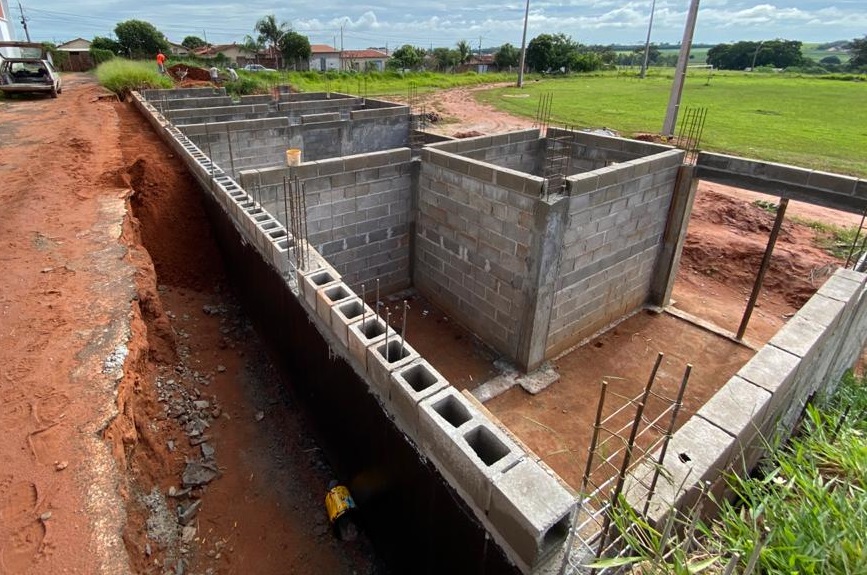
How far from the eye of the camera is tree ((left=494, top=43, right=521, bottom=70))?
67.1 metres

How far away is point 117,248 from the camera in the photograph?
6215 millimetres

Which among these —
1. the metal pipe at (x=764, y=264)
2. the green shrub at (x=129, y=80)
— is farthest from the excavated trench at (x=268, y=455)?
the green shrub at (x=129, y=80)

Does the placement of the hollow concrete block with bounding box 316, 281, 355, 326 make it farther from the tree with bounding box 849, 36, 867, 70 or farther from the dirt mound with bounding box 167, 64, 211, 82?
the tree with bounding box 849, 36, 867, 70

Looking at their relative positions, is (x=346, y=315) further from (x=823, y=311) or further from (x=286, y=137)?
(x=286, y=137)

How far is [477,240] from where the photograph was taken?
8.05 m

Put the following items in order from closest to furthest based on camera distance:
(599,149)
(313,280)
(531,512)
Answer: (531,512) < (313,280) < (599,149)

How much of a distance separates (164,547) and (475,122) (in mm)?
24347

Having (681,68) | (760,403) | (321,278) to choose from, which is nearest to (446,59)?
(681,68)

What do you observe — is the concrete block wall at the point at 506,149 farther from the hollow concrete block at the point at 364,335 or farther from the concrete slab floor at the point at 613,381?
the hollow concrete block at the point at 364,335

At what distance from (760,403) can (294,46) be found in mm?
56247

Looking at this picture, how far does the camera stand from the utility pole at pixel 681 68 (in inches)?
575

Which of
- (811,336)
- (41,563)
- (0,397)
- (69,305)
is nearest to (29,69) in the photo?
(69,305)

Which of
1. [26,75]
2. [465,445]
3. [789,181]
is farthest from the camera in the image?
[26,75]

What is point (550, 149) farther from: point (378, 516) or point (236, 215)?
point (378, 516)
